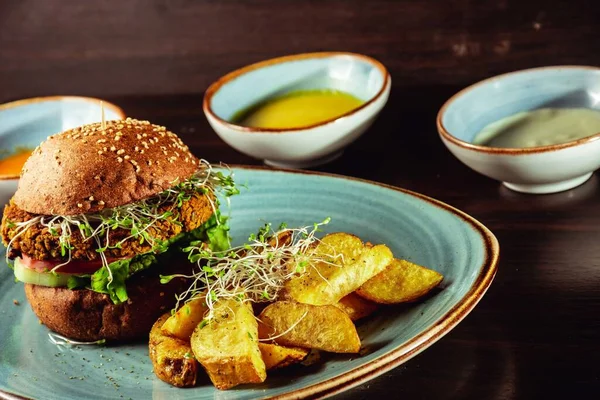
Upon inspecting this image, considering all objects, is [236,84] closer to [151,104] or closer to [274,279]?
[151,104]

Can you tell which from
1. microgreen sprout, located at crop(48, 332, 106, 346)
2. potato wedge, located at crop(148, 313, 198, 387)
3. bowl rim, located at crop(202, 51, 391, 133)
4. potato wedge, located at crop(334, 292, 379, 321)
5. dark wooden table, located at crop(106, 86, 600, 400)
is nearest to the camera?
dark wooden table, located at crop(106, 86, 600, 400)

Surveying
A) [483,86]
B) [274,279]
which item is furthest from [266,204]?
[483,86]

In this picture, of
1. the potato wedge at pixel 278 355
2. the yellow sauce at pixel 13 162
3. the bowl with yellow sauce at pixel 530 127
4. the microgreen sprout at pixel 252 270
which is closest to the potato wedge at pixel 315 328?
the potato wedge at pixel 278 355

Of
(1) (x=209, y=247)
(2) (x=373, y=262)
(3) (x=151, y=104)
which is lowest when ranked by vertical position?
(3) (x=151, y=104)

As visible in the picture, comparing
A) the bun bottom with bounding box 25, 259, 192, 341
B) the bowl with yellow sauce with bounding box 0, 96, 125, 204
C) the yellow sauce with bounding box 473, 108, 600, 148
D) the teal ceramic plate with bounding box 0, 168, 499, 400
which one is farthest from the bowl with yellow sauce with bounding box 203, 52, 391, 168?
the bun bottom with bounding box 25, 259, 192, 341

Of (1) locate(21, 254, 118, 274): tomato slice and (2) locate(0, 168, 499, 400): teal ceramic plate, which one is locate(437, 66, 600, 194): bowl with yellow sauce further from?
(1) locate(21, 254, 118, 274): tomato slice

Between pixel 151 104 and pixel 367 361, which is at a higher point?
pixel 367 361
